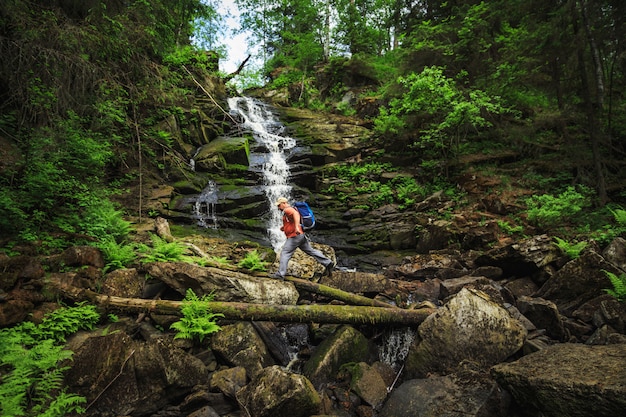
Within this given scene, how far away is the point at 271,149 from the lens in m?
20.0

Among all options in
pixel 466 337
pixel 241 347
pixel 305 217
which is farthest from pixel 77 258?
pixel 466 337

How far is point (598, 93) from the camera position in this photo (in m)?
10.6

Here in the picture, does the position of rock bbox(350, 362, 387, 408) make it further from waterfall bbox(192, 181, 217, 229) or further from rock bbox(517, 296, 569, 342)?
waterfall bbox(192, 181, 217, 229)

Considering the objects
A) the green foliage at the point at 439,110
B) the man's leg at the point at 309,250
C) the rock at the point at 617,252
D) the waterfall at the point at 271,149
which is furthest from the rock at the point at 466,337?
the green foliage at the point at 439,110

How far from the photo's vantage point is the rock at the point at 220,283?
18.5 ft

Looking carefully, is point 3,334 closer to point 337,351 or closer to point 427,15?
point 337,351

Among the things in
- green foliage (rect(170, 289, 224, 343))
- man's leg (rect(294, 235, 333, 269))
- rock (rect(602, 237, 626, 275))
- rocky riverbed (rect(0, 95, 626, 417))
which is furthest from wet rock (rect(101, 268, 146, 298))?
rock (rect(602, 237, 626, 275))

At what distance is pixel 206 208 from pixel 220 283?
834 centimetres

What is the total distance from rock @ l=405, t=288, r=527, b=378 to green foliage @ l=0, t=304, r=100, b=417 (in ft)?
16.2

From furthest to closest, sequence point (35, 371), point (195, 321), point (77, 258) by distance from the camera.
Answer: point (77, 258) → point (195, 321) → point (35, 371)

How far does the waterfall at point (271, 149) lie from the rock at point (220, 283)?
246 inches

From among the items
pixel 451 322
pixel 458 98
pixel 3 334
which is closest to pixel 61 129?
pixel 3 334

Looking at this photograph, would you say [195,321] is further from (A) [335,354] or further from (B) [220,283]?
(A) [335,354]

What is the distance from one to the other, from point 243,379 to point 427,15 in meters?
23.9
